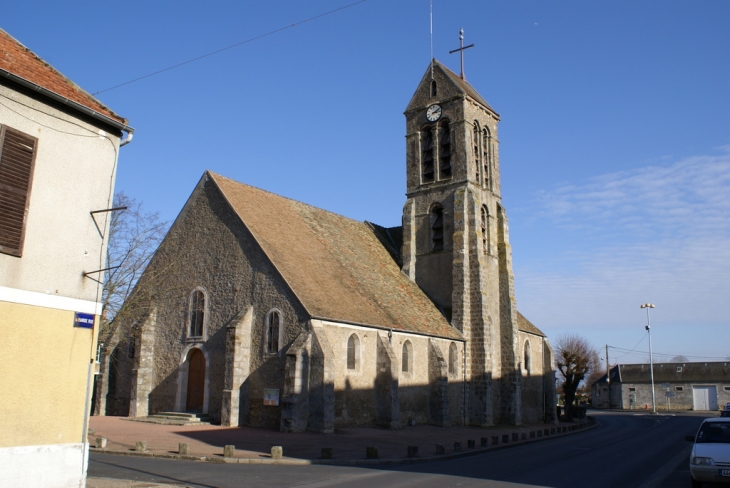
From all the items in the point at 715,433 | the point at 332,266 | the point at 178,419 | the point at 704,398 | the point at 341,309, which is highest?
the point at 332,266

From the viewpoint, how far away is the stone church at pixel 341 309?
23.0m

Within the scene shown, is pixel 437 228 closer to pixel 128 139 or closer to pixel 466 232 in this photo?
pixel 466 232

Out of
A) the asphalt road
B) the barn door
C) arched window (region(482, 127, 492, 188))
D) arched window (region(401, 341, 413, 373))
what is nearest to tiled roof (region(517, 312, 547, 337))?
arched window (region(482, 127, 492, 188))

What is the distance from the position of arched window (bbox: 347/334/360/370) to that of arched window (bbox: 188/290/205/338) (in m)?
6.19

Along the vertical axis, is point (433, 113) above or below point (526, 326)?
above

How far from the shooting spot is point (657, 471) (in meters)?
15.8

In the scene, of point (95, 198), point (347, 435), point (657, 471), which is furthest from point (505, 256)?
point (95, 198)

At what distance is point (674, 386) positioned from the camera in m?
71.7

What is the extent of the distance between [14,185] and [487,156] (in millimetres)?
30610

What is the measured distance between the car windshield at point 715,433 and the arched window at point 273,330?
1440 centimetres

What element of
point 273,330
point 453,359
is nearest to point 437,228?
point 453,359

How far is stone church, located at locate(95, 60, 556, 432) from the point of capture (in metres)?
23.0

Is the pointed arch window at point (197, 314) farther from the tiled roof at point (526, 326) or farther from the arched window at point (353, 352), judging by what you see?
the tiled roof at point (526, 326)

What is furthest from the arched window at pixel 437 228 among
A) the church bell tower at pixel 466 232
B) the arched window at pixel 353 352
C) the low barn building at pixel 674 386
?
the low barn building at pixel 674 386
